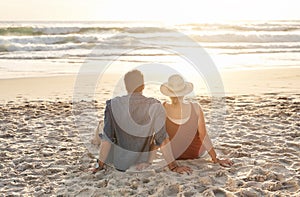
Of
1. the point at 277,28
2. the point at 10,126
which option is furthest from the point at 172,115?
the point at 277,28

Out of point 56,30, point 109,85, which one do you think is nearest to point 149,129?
point 109,85

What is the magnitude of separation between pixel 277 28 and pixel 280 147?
28.1 meters

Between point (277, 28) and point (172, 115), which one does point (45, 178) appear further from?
point (277, 28)

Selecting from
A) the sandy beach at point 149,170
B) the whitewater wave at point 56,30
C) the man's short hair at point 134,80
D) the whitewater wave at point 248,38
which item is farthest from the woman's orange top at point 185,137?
the whitewater wave at point 56,30

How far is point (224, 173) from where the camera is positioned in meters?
Answer: 4.37

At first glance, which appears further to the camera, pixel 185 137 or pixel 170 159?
pixel 185 137

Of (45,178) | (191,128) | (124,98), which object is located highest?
(124,98)

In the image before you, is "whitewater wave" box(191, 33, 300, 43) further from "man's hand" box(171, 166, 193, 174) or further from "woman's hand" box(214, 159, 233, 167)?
"man's hand" box(171, 166, 193, 174)

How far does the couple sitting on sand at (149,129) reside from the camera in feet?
13.9

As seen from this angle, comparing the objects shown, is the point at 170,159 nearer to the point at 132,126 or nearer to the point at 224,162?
the point at 132,126

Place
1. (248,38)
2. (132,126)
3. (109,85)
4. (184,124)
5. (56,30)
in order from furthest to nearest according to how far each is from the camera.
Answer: (56,30) → (248,38) → (109,85) → (184,124) → (132,126)

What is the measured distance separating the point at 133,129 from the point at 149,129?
6.1 inches

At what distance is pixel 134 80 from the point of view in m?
4.18

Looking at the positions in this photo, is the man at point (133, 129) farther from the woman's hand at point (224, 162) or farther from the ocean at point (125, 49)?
the ocean at point (125, 49)
